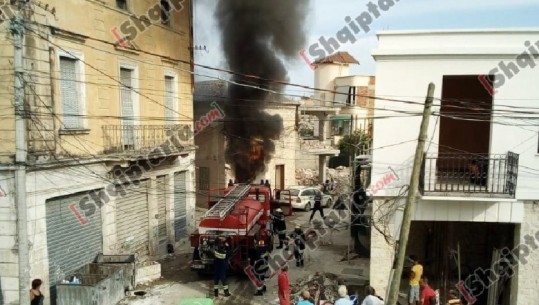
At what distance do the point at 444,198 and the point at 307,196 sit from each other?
14.2 m

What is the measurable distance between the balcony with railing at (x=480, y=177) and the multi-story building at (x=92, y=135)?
6.48 m

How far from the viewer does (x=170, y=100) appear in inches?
629

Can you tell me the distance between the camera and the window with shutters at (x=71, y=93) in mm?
10570

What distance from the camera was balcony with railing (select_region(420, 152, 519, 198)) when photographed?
368 inches

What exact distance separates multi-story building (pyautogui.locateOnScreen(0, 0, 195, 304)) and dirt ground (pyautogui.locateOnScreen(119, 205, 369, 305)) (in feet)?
4.61

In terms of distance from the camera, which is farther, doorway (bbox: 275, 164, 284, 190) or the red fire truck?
doorway (bbox: 275, 164, 284, 190)

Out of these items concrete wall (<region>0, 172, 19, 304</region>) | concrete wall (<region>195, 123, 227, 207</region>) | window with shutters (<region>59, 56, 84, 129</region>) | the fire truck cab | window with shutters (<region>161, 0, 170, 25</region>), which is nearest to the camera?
concrete wall (<region>0, 172, 19, 304</region>)

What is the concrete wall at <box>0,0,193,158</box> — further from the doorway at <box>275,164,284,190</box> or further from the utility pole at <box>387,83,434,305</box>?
the doorway at <box>275,164,284,190</box>

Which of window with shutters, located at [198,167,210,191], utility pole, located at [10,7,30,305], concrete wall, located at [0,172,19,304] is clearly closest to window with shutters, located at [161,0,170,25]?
utility pole, located at [10,7,30,305]

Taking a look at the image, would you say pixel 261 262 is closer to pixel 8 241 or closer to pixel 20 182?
pixel 8 241

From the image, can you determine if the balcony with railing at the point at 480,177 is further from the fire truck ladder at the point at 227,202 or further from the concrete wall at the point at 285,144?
A: the concrete wall at the point at 285,144

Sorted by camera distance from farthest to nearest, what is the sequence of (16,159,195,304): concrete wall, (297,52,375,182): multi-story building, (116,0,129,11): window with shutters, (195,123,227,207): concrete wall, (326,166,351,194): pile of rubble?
1. (297,52,375,182): multi-story building
2. (326,166,351,194): pile of rubble
3. (195,123,227,207): concrete wall
4. (116,0,129,11): window with shutters
5. (16,159,195,304): concrete wall

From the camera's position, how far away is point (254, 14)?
23547 millimetres

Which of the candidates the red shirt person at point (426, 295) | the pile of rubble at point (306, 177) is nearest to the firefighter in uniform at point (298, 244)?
the red shirt person at point (426, 295)
